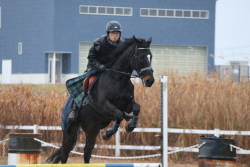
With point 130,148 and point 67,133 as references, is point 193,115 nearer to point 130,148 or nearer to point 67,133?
point 130,148

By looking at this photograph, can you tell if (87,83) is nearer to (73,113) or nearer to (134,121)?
(73,113)

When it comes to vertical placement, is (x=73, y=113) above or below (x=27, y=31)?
below

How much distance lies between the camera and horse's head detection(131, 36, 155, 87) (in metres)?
6.59

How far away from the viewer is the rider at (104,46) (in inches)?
280

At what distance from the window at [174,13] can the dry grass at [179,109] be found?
2121 cm

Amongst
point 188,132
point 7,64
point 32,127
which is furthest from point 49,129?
point 7,64

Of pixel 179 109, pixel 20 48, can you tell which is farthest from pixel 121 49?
pixel 20 48

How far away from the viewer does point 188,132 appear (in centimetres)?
1170

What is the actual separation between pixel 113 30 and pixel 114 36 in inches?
4.7

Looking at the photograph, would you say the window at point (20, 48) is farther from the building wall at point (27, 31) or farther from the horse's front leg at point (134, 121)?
the horse's front leg at point (134, 121)

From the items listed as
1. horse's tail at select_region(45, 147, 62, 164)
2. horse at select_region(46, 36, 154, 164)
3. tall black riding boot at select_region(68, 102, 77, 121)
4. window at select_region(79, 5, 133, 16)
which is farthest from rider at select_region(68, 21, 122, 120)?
window at select_region(79, 5, 133, 16)

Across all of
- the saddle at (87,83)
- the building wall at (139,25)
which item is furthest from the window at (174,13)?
the saddle at (87,83)

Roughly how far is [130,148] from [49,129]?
7.32 ft

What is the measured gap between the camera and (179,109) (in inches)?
482
